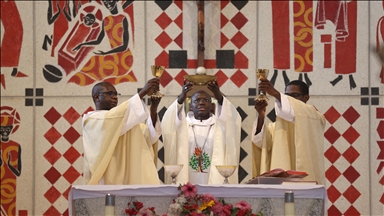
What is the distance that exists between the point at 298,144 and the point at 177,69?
2.23m

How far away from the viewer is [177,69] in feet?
31.2

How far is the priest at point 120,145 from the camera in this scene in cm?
742

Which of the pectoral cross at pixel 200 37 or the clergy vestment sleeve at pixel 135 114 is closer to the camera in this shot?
the clergy vestment sleeve at pixel 135 114

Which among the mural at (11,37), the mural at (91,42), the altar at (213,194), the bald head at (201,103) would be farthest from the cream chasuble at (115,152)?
the mural at (11,37)

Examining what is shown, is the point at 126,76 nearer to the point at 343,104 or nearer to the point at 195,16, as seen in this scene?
the point at 195,16

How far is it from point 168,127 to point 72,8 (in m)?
2.21

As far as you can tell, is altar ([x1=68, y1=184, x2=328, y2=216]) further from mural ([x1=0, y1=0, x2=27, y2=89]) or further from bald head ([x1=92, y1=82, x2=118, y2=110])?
mural ([x1=0, y1=0, x2=27, y2=89])

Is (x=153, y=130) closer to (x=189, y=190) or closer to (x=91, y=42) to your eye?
(x=91, y=42)

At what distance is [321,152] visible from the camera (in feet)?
26.3

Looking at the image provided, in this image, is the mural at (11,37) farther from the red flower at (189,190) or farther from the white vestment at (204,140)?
the red flower at (189,190)

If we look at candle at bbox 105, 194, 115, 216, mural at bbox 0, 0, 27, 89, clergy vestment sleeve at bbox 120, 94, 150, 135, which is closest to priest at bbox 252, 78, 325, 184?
clergy vestment sleeve at bbox 120, 94, 150, 135

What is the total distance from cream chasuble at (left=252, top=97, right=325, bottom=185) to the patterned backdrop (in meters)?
1.26

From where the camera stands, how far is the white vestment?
27.3 feet

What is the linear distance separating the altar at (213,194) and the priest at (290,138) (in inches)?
73.7
